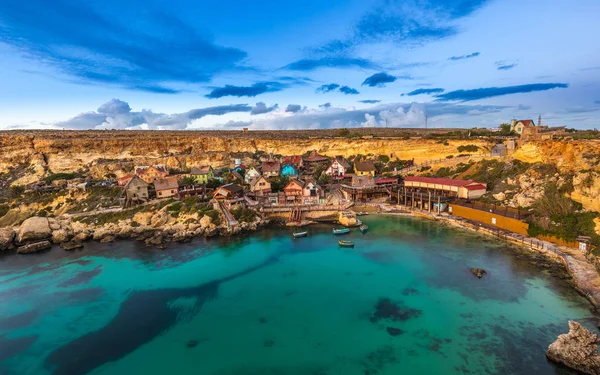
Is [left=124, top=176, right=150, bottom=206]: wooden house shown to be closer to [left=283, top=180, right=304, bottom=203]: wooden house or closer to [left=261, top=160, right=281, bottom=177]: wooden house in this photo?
[left=261, top=160, right=281, bottom=177]: wooden house

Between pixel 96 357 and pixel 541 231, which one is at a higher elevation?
pixel 541 231

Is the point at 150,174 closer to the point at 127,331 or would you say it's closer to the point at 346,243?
the point at 346,243

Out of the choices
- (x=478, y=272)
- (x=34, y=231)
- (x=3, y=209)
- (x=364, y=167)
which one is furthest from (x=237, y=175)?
(x=478, y=272)

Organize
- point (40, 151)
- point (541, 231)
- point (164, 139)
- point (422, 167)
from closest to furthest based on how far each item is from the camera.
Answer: point (541, 231)
point (422, 167)
point (40, 151)
point (164, 139)

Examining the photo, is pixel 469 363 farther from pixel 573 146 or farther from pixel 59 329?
pixel 573 146

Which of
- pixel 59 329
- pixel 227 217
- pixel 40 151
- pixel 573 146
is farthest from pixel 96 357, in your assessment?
pixel 40 151

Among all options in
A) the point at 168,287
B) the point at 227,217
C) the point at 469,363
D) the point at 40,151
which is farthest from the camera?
the point at 40,151
